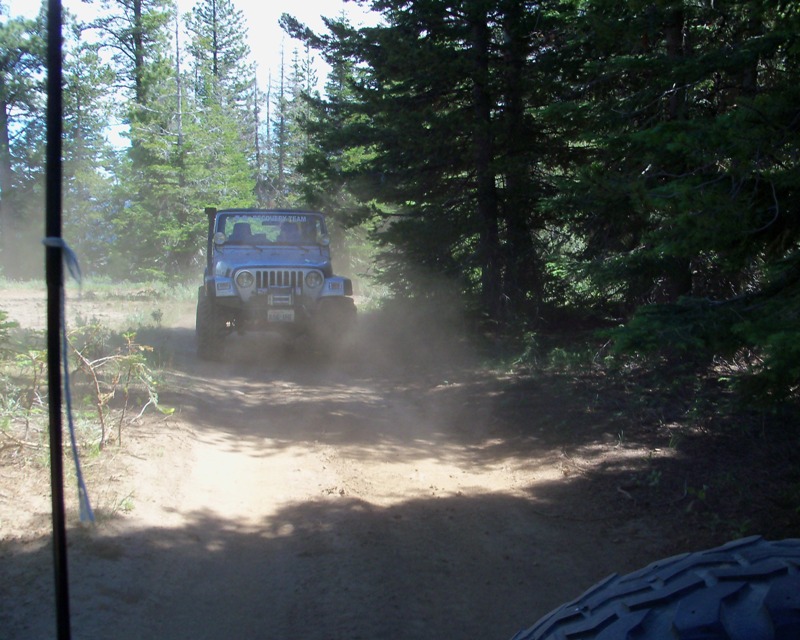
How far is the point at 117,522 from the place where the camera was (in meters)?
5.22

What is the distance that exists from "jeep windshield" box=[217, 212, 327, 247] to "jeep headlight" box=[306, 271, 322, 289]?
3.16ft

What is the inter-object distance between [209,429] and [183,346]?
20.9ft

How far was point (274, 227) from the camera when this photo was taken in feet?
44.6

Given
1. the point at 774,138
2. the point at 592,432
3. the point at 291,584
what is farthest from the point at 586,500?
the point at 774,138

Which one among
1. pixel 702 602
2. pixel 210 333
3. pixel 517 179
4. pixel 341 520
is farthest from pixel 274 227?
pixel 702 602

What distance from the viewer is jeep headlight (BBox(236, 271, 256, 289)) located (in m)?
12.4

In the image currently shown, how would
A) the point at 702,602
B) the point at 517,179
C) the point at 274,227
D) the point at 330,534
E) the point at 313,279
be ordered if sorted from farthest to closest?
the point at 274,227 → the point at 313,279 → the point at 517,179 → the point at 330,534 → the point at 702,602

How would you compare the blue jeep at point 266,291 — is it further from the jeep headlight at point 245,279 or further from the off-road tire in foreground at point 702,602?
the off-road tire in foreground at point 702,602

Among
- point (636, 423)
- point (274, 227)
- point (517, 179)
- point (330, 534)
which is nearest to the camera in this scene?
point (330, 534)

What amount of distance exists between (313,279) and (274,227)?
1.54 m

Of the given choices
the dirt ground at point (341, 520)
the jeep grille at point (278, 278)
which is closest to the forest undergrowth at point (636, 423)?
the dirt ground at point (341, 520)

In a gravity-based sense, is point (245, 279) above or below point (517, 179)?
below

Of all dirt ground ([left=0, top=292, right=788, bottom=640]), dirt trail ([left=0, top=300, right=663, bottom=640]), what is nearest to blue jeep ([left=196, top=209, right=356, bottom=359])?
dirt ground ([left=0, top=292, right=788, bottom=640])

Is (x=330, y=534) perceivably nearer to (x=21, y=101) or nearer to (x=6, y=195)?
(x=21, y=101)
